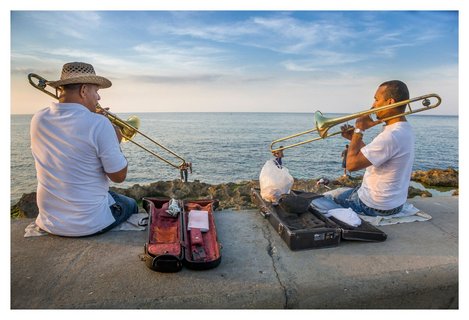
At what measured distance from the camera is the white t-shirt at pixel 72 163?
3.27 meters

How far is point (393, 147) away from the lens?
385cm

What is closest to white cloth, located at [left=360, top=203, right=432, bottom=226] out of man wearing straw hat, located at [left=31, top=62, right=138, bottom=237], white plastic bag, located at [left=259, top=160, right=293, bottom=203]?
white plastic bag, located at [left=259, top=160, right=293, bottom=203]

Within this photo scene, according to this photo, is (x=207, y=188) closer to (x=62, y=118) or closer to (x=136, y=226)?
(x=136, y=226)

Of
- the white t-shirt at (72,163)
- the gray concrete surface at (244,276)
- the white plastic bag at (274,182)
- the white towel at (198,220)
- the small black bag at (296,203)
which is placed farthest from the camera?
the white plastic bag at (274,182)

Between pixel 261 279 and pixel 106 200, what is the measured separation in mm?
1835

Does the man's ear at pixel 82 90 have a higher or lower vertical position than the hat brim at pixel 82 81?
lower

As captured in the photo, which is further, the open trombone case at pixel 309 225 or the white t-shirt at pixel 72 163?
the open trombone case at pixel 309 225

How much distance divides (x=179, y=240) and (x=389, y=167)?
8.12 ft

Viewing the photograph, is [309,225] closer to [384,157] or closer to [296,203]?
[296,203]

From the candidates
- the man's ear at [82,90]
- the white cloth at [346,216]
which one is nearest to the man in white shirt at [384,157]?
the white cloth at [346,216]

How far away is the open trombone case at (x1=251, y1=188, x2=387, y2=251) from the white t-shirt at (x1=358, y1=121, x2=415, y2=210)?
426mm

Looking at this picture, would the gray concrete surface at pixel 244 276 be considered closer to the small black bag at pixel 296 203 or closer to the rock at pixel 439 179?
the small black bag at pixel 296 203

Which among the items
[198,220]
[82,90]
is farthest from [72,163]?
[198,220]

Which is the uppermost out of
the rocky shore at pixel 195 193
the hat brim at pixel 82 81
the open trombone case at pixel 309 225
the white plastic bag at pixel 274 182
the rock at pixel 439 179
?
the hat brim at pixel 82 81
